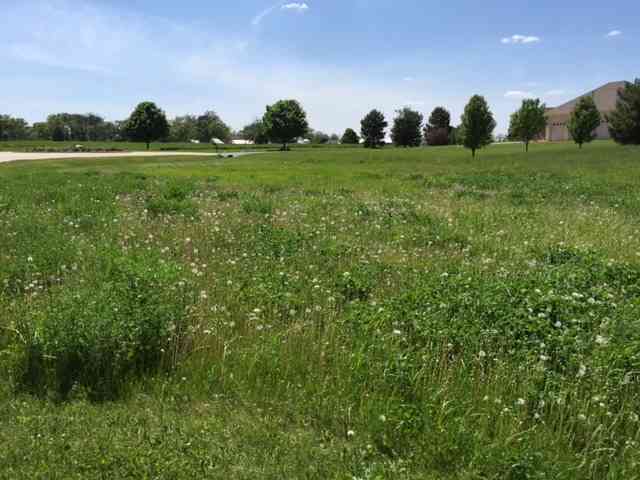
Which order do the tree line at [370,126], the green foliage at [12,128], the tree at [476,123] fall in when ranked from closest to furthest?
the tree at [476,123], the tree line at [370,126], the green foliage at [12,128]

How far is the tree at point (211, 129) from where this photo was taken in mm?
130250

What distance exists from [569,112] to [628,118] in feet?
111

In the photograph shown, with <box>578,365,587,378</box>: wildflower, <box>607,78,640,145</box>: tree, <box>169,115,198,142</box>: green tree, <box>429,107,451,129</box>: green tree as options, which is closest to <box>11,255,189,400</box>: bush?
<box>578,365,587,378</box>: wildflower

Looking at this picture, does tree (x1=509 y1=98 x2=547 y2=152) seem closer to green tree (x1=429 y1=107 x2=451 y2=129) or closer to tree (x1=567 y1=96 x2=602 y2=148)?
tree (x1=567 y1=96 x2=602 y2=148)

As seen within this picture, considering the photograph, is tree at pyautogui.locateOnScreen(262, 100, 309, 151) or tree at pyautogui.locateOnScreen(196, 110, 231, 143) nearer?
tree at pyautogui.locateOnScreen(262, 100, 309, 151)

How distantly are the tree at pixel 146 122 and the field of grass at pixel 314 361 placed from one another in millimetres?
75076

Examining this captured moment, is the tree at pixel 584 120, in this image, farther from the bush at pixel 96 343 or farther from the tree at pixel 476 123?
the bush at pixel 96 343

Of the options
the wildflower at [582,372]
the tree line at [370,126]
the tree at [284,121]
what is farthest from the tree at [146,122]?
the wildflower at [582,372]

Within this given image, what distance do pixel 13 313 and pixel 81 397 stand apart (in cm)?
168

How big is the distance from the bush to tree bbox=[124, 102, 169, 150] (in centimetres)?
7806

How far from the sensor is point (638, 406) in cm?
352

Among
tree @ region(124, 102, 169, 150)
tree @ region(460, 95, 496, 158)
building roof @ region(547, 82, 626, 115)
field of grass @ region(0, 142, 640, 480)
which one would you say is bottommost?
field of grass @ region(0, 142, 640, 480)

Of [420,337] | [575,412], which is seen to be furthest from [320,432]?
[575,412]

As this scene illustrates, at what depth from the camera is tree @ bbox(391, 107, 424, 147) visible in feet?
335
